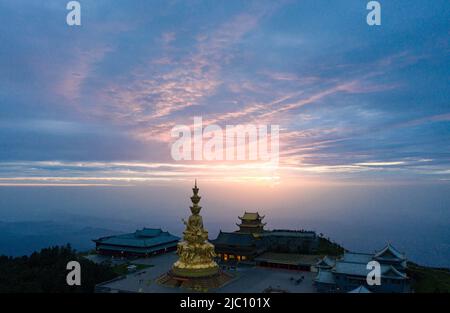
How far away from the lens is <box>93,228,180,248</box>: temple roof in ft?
181

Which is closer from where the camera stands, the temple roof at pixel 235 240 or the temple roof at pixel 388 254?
the temple roof at pixel 388 254

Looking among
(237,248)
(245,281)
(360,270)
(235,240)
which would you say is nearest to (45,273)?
(245,281)

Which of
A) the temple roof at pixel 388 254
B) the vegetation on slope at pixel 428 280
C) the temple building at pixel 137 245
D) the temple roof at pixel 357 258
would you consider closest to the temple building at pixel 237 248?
the temple building at pixel 137 245

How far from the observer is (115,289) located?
119 feet

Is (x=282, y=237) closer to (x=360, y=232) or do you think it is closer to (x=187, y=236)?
(x=187, y=236)

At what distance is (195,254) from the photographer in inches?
1502

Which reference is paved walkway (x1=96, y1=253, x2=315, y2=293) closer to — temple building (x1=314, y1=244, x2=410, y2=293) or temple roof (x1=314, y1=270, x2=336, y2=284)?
temple roof (x1=314, y1=270, x2=336, y2=284)

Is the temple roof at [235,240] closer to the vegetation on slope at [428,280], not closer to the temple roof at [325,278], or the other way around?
the temple roof at [325,278]

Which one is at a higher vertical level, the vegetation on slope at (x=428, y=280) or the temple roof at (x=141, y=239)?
the temple roof at (x=141, y=239)

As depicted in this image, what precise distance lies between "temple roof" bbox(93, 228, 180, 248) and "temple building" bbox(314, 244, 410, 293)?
2761cm

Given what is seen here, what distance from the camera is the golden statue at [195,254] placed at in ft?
122

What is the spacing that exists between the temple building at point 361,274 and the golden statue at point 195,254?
1131 cm
